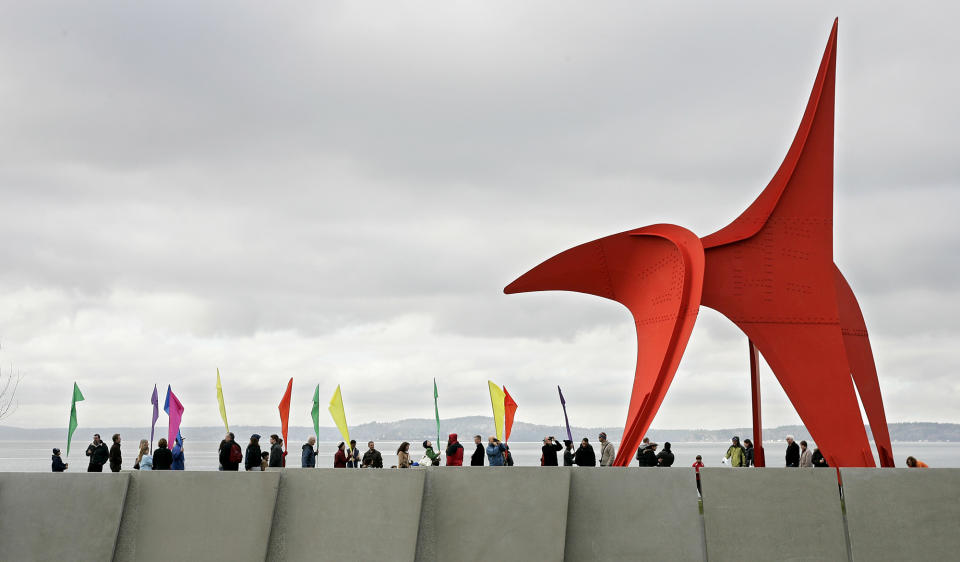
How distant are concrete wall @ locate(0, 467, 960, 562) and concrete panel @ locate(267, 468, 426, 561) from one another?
1 cm

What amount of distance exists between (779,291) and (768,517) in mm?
9014

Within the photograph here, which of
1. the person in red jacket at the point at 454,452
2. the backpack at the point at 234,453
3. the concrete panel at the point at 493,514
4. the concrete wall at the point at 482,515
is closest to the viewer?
the concrete wall at the point at 482,515

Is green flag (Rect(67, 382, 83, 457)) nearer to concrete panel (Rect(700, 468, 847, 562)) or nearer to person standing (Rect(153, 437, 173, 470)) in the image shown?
person standing (Rect(153, 437, 173, 470))

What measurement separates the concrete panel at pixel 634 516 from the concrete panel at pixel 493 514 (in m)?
0.23

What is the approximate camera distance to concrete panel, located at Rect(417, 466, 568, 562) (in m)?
8.97

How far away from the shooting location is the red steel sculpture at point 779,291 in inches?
660

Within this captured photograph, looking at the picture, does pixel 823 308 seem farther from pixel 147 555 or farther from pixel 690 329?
pixel 147 555

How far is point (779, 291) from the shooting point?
57.8 ft

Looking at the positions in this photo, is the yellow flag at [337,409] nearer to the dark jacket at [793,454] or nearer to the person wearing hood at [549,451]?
the person wearing hood at [549,451]

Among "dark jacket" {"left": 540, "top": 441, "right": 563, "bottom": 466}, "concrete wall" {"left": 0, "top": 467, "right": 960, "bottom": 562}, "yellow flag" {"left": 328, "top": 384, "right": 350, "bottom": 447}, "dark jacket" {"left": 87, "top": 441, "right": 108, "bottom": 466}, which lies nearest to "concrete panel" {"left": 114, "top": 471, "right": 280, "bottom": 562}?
"concrete wall" {"left": 0, "top": 467, "right": 960, "bottom": 562}

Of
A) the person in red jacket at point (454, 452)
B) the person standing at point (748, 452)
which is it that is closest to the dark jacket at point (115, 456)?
the person in red jacket at point (454, 452)

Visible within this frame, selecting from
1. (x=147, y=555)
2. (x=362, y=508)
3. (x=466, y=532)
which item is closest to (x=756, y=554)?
(x=466, y=532)

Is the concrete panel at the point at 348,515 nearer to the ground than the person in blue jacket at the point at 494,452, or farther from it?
nearer to the ground

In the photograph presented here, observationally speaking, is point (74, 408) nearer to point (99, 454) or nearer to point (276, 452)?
point (99, 454)
